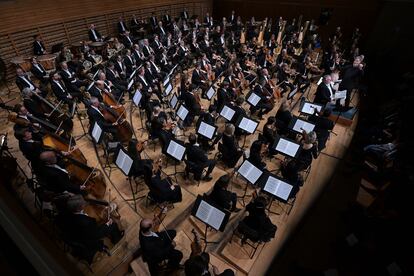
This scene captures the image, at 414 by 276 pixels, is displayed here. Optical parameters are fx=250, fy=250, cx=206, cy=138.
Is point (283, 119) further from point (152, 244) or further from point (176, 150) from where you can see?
point (152, 244)

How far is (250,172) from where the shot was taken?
496 centimetres

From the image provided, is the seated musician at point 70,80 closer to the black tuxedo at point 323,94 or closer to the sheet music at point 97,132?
the sheet music at point 97,132

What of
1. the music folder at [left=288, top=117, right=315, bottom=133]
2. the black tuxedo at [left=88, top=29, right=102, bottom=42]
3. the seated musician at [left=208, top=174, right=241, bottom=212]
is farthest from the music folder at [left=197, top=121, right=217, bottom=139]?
the black tuxedo at [left=88, top=29, right=102, bottom=42]

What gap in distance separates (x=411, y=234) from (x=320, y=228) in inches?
60.7

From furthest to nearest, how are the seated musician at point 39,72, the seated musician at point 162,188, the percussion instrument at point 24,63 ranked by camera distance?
the percussion instrument at point 24,63
the seated musician at point 39,72
the seated musician at point 162,188

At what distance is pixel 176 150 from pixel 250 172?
1.62 meters

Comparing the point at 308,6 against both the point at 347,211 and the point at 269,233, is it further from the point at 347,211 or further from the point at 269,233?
the point at 269,233

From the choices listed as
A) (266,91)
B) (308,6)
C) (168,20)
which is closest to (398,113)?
(266,91)

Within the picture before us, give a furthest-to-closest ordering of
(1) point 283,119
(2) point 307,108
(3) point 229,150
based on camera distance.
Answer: (2) point 307,108 < (1) point 283,119 < (3) point 229,150

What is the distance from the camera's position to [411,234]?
457 centimetres

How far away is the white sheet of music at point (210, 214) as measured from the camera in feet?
12.8

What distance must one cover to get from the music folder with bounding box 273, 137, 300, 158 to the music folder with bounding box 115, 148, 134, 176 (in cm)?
314

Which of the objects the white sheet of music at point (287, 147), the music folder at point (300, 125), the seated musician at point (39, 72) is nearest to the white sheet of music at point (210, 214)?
the white sheet of music at point (287, 147)

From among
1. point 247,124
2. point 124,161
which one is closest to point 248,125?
point 247,124
